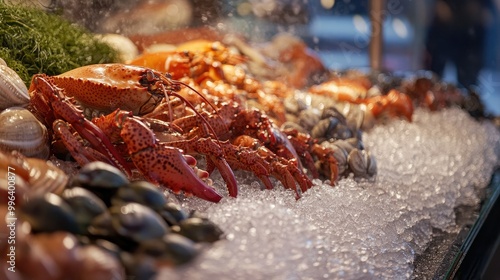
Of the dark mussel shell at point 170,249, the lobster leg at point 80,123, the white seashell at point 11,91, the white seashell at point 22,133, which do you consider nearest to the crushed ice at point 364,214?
the dark mussel shell at point 170,249

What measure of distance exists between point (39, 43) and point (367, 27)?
264 centimetres

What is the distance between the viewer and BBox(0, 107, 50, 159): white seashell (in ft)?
5.65

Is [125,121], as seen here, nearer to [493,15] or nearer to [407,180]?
[407,180]

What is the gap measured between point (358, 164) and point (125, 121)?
1.12m

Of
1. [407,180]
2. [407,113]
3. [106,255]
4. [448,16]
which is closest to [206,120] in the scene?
[407,180]

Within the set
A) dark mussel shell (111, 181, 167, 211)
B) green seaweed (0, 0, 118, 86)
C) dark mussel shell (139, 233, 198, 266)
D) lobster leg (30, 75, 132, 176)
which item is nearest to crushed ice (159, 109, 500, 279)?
dark mussel shell (139, 233, 198, 266)

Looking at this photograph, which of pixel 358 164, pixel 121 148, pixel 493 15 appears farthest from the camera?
pixel 493 15

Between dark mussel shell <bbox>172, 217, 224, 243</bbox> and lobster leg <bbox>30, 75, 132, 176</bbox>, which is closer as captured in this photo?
dark mussel shell <bbox>172, 217, 224, 243</bbox>

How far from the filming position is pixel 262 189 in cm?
214

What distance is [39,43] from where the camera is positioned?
94.1 inches

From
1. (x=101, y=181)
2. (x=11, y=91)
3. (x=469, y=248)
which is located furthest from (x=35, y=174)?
(x=469, y=248)

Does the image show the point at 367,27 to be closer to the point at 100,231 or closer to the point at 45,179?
the point at 45,179

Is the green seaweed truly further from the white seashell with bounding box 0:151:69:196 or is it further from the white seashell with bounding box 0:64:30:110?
the white seashell with bounding box 0:151:69:196

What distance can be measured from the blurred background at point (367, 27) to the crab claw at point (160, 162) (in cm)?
151
